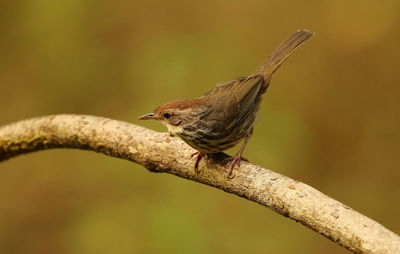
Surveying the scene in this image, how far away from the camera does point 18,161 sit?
7.09 metres

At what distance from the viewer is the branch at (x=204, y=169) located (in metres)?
2.47

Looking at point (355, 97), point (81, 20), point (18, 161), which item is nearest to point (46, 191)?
point (18, 161)

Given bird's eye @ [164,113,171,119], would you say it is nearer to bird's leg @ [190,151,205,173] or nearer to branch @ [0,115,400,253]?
branch @ [0,115,400,253]

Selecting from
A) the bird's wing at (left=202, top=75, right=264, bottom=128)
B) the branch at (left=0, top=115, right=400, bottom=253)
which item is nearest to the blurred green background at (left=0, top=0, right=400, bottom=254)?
the bird's wing at (left=202, top=75, right=264, bottom=128)

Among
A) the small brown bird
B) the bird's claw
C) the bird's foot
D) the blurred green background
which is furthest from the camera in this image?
the blurred green background

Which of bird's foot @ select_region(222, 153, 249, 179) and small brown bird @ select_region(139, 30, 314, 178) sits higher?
small brown bird @ select_region(139, 30, 314, 178)

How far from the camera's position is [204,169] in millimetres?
3455

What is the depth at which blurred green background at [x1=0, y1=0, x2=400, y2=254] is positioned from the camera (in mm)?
5844

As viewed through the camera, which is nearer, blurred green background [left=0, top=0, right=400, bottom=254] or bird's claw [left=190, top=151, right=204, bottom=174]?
bird's claw [left=190, top=151, right=204, bottom=174]

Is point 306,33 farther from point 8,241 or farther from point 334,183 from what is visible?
point 8,241

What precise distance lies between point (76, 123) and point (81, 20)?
3982 mm

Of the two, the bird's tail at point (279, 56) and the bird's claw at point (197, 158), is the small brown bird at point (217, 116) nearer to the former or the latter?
the bird's claw at point (197, 158)

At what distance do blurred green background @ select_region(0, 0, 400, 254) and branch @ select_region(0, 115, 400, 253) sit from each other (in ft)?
6.76

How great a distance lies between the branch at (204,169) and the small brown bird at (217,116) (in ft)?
0.36
